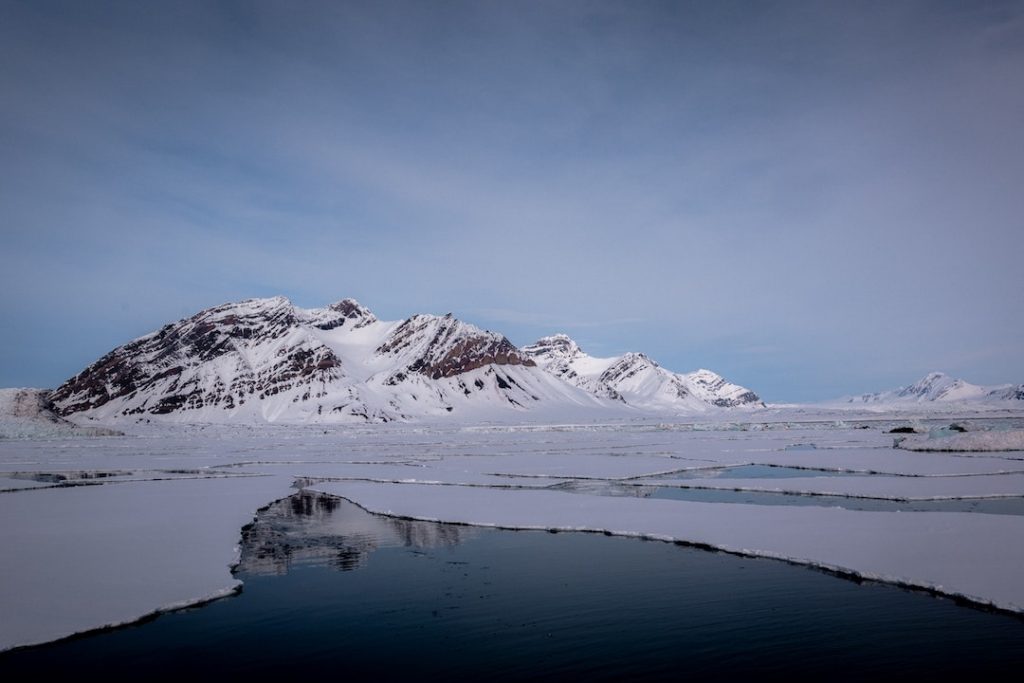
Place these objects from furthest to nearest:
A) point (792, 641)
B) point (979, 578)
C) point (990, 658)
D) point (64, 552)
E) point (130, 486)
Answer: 1. point (130, 486)
2. point (64, 552)
3. point (979, 578)
4. point (792, 641)
5. point (990, 658)

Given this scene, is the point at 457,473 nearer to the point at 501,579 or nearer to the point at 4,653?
the point at 501,579

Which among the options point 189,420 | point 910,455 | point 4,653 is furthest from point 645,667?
point 189,420

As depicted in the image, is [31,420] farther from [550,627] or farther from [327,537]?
[550,627]

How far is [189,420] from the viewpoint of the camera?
17838cm

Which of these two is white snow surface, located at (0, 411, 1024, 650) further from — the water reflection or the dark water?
the dark water

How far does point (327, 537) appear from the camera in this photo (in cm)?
1527

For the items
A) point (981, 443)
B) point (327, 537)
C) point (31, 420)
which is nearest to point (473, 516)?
point (327, 537)

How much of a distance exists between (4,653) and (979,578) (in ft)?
44.6

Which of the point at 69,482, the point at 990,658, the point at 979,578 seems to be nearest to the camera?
the point at 990,658

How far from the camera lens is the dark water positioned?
757 cm

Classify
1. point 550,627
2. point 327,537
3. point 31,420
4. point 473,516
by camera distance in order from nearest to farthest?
point 550,627
point 327,537
point 473,516
point 31,420

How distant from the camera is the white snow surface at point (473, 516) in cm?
1023

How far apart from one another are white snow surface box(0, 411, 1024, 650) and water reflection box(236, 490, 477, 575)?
56 cm

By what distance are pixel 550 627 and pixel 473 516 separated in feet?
28.0
